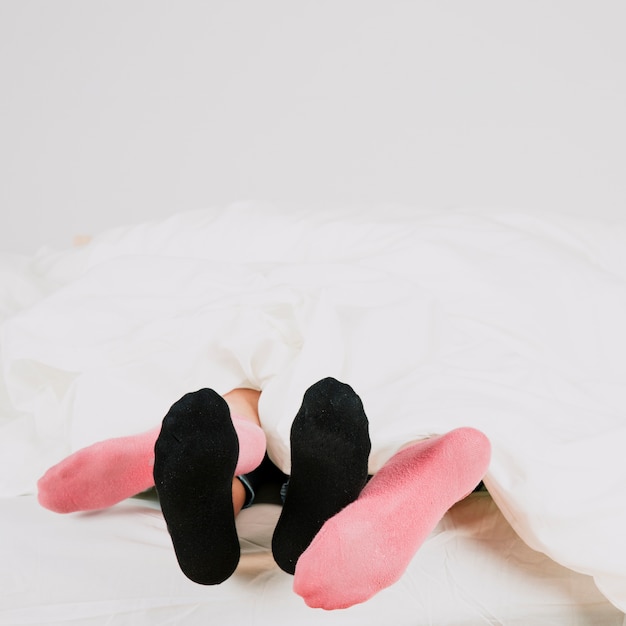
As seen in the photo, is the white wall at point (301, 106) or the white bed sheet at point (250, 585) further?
the white wall at point (301, 106)

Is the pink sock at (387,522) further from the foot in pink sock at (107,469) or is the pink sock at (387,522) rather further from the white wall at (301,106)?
the white wall at (301,106)

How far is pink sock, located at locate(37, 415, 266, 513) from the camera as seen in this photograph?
664mm

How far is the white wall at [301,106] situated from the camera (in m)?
2.09

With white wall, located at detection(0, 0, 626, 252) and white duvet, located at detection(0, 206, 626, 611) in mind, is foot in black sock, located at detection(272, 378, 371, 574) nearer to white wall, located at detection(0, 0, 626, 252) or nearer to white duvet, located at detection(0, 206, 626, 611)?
white duvet, located at detection(0, 206, 626, 611)

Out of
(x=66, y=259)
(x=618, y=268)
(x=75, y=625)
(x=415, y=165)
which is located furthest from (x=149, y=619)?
(x=415, y=165)

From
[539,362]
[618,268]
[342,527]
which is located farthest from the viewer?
[618,268]

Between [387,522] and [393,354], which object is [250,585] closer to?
[387,522]

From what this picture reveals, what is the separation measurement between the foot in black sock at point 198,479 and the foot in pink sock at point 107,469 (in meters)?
0.08

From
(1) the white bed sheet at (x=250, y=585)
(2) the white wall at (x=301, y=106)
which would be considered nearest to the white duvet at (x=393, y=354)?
(1) the white bed sheet at (x=250, y=585)

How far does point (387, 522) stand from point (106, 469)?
27 centimetres

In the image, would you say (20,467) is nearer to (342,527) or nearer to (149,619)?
(149,619)

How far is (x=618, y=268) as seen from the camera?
109cm

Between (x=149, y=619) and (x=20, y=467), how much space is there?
0.93ft

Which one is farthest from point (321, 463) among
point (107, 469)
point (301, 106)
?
point (301, 106)
